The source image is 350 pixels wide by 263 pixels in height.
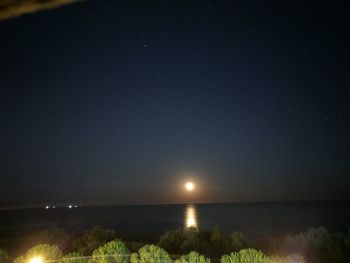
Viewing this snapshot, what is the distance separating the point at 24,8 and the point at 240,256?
22.4 metres

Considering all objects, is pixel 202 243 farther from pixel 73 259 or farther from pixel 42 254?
pixel 42 254

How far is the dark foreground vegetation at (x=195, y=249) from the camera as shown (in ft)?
73.9

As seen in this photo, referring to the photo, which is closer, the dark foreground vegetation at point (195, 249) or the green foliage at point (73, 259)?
the dark foreground vegetation at point (195, 249)

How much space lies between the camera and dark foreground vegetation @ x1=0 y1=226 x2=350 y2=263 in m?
22.5

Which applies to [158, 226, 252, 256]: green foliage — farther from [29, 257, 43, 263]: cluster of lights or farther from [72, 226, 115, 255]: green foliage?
[29, 257, 43, 263]: cluster of lights

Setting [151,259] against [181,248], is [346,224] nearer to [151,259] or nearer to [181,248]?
[181,248]

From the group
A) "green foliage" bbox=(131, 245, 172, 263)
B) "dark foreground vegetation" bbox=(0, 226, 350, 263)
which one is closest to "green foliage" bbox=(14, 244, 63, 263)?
"dark foreground vegetation" bbox=(0, 226, 350, 263)

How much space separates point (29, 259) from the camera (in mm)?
23719

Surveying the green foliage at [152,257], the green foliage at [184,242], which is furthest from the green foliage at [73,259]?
the green foliage at [184,242]

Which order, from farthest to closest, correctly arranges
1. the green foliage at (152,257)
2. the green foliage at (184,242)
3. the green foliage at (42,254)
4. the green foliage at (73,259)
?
the green foliage at (184,242) < the green foliage at (42,254) < the green foliage at (73,259) < the green foliage at (152,257)

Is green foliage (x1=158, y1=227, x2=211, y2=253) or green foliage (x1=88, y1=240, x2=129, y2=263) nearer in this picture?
green foliage (x1=88, y1=240, x2=129, y2=263)

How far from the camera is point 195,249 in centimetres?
3716

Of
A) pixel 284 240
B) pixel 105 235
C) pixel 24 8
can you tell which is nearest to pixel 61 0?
pixel 24 8

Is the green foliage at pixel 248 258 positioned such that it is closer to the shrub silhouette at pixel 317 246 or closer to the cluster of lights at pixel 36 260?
the cluster of lights at pixel 36 260
